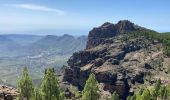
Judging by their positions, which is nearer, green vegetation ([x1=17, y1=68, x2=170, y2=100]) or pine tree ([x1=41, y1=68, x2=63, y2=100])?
pine tree ([x1=41, y1=68, x2=63, y2=100])

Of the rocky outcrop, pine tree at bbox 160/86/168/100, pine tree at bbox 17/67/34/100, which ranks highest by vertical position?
pine tree at bbox 17/67/34/100

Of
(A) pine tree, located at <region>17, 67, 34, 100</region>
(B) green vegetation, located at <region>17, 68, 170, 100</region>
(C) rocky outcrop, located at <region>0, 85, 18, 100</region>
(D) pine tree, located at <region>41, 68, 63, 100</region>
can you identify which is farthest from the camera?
(C) rocky outcrop, located at <region>0, 85, 18, 100</region>

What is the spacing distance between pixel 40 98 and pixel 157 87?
66.9 metres

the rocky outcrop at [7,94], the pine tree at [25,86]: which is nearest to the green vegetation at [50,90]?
the pine tree at [25,86]

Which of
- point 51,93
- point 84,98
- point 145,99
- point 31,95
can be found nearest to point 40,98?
point 51,93

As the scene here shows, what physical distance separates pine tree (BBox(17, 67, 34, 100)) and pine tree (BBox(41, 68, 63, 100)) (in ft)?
53.6

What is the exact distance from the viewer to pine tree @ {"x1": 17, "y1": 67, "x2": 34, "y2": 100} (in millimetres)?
122938

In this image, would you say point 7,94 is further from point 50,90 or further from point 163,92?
point 163,92

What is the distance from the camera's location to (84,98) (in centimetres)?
12488

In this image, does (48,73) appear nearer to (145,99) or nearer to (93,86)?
(93,86)

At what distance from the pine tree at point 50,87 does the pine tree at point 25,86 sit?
53.6 feet

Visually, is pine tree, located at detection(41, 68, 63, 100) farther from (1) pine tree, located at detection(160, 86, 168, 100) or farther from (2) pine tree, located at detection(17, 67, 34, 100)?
(1) pine tree, located at detection(160, 86, 168, 100)

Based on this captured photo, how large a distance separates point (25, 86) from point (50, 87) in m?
18.6

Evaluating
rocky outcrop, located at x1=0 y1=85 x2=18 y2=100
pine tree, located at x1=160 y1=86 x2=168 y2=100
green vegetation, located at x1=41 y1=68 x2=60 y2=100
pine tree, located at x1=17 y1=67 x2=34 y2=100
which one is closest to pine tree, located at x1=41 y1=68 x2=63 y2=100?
green vegetation, located at x1=41 y1=68 x2=60 y2=100
